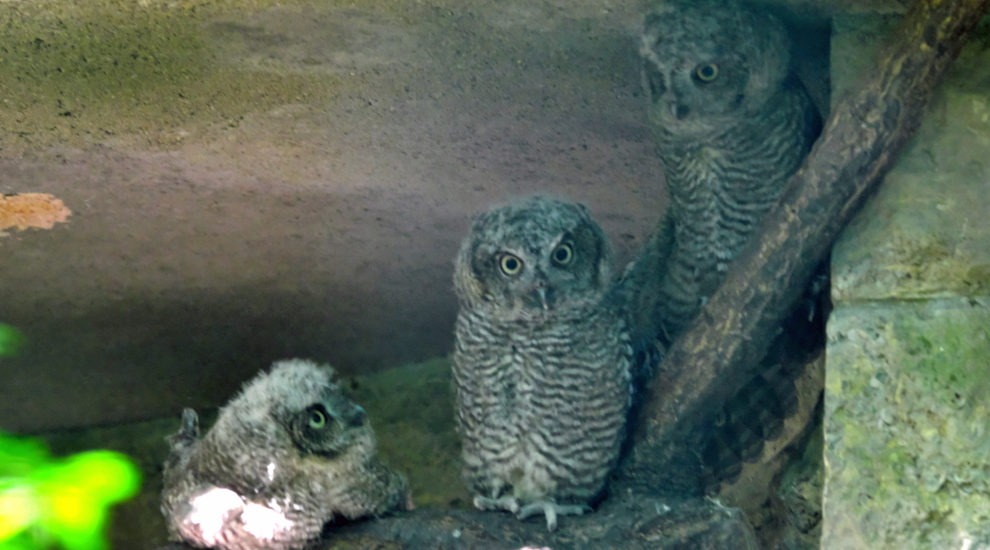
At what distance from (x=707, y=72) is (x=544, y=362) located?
0.97 metres

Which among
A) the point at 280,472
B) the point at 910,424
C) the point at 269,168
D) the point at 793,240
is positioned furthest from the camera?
the point at 269,168

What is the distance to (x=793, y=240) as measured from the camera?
229cm

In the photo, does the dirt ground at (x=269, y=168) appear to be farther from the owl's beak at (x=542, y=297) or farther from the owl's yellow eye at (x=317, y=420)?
the owl's yellow eye at (x=317, y=420)

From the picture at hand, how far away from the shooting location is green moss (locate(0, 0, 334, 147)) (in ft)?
7.39

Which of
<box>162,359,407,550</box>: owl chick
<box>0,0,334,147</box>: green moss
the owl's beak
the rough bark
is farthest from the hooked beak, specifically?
<box>0,0,334,147</box>: green moss

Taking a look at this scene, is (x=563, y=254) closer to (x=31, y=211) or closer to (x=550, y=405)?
(x=550, y=405)

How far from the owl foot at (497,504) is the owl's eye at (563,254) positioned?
0.69m

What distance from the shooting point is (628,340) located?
8.79ft

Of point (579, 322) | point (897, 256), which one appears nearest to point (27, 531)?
point (579, 322)

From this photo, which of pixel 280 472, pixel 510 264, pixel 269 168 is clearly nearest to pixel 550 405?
pixel 510 264

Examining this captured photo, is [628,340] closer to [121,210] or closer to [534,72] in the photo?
[534,72]

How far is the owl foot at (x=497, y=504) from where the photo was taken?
2502 mm

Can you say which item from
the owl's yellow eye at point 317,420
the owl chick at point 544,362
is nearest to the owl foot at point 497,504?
the owl chick at point 544,362

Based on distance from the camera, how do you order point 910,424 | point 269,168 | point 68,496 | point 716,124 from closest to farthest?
point 68,496 → point 910,424 → point 716,124 → point 269,168
